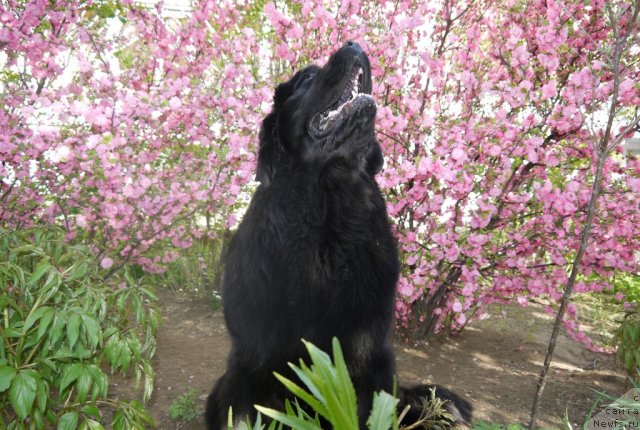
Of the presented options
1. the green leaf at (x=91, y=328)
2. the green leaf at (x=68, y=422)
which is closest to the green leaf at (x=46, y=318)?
the green leaf at (x=91, y=328)

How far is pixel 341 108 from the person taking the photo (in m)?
2.12

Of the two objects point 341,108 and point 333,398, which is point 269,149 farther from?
point 333,398

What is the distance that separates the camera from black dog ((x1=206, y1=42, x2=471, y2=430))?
1.88m

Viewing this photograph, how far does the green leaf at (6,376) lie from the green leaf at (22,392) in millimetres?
16

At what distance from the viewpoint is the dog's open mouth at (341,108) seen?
2.10 metres

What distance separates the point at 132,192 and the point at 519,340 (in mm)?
4395

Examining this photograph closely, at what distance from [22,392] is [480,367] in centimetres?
371

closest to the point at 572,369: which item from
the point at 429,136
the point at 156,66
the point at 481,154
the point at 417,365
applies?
the point at 417,365

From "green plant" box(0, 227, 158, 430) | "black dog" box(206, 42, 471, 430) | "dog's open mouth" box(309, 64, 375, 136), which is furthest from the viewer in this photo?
"dog's open mouth" box(309, 64, 375, 136)

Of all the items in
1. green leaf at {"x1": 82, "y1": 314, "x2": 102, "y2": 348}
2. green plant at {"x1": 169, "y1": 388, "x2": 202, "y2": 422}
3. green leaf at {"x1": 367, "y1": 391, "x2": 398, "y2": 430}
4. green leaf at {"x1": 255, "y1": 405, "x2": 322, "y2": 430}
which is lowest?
green plant at {"x1": 169, "y1": 388, "x2": 202, "y2": 422}

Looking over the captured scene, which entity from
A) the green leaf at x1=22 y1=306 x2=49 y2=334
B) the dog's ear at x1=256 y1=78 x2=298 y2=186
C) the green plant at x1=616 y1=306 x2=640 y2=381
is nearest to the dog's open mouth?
the dog's ear at x1=256 y1=78 x2=298 y2=186

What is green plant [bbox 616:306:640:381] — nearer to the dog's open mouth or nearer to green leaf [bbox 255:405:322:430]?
the dog's open mouth

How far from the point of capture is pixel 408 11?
368 cm

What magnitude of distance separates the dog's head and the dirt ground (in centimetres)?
202
